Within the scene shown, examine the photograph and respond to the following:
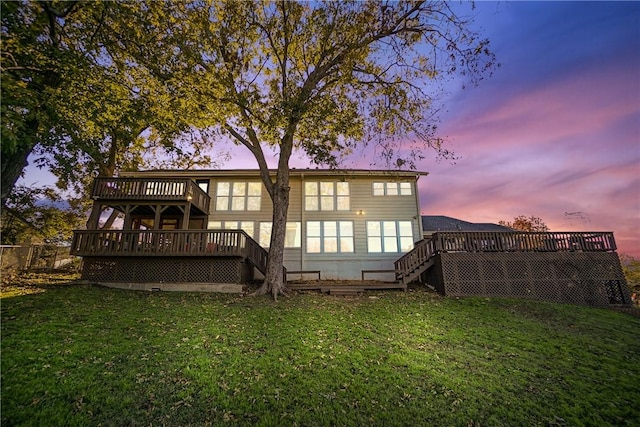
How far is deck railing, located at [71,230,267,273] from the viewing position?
1127cm

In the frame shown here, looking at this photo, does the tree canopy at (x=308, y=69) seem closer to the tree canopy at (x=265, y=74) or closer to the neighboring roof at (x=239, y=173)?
the tree canopy at (x=265, y=74)

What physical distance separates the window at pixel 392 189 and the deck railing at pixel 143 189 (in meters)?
10.7

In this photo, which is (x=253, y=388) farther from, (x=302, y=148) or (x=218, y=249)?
(x=302, y=148)

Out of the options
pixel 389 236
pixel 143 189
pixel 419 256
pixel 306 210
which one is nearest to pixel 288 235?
pixel 306 210

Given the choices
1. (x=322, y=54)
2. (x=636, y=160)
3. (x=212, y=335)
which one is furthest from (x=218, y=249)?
(x=636, y=160)

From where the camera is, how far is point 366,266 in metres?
15.1

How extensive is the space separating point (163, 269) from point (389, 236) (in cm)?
1186

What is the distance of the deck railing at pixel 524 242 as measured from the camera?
11.6 m

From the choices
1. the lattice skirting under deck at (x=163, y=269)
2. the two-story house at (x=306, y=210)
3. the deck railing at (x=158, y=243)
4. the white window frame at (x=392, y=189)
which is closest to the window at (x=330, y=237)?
the two-story house at (x=306, y=210)

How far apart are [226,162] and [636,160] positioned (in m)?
24.0

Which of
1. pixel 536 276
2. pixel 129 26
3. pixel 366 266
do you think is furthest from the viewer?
pixel 366 266

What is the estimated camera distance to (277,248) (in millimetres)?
10609

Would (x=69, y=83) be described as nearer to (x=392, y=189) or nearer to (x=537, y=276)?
(x=392, y=189)

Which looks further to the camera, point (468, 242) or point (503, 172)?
point (503, 172)
